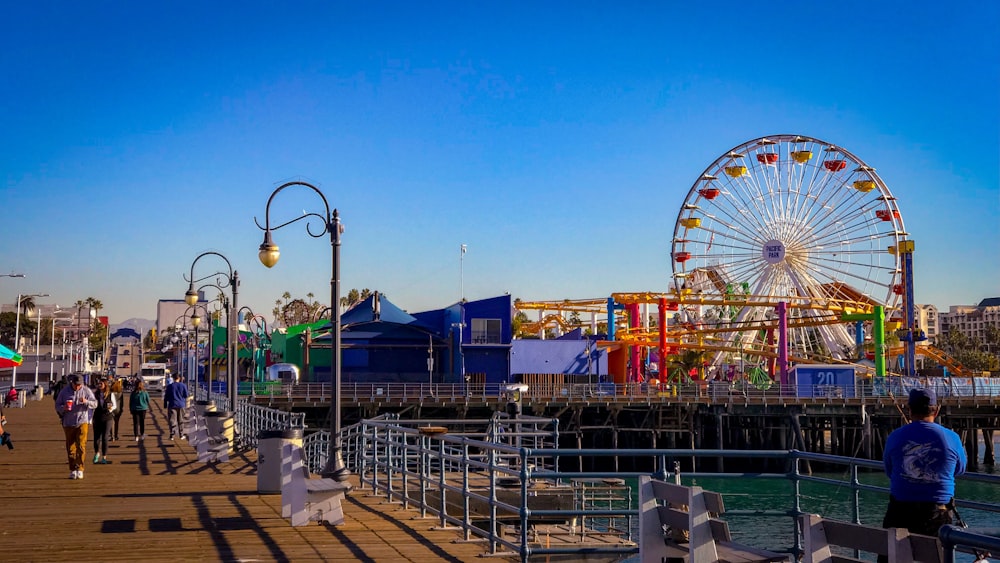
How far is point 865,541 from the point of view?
634cm

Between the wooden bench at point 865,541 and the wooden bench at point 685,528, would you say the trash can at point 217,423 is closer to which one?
the wooden bench at point 685,528

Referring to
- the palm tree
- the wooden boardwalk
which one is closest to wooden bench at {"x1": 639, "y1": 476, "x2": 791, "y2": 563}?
the wooden boardwalk

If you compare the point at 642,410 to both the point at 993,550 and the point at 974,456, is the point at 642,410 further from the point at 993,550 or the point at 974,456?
the point at 993,550

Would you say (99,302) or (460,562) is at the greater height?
(99,302)

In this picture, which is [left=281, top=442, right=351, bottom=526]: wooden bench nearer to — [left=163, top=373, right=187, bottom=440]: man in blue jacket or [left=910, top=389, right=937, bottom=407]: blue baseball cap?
[left=910, top=389, right=937, bottom=407]: blue baseball cap

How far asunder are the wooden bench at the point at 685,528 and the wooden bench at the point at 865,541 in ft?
2.36

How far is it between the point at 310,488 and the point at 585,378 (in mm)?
52761

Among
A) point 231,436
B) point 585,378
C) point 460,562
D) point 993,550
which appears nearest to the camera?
point 993,550

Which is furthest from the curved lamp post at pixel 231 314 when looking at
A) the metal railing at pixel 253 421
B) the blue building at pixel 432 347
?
the blue building at pixel 432 347

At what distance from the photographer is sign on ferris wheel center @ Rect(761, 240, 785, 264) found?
6444 centimetres

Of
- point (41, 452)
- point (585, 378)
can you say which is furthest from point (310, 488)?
point (585, 378)

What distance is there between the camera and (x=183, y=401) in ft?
92.4

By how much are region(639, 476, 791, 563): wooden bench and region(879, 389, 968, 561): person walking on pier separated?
89cm

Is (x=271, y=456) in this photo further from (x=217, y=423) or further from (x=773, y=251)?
(x=773, y=251)
